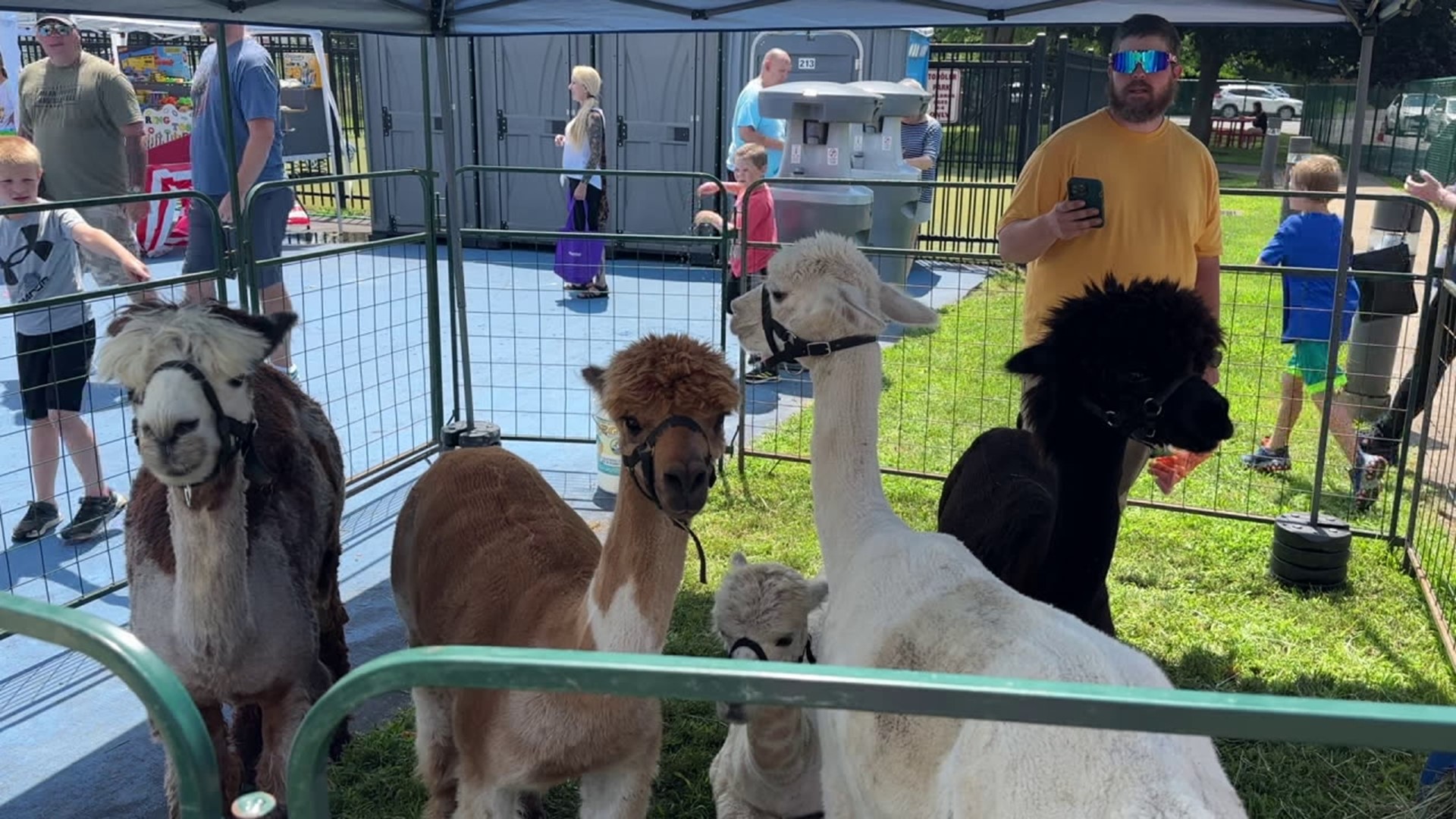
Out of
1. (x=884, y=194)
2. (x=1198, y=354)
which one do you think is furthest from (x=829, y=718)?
(x=884, y=194)

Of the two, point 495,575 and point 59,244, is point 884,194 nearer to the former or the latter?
point 59,244

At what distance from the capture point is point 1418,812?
330 cm

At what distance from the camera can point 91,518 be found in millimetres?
5152

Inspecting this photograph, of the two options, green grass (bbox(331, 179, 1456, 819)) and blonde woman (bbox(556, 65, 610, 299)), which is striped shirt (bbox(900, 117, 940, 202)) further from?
green grass (bbox(331, 179, 1456, 819))

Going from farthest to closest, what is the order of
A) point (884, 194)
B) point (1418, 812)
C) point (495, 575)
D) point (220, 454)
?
point (884, 194)
point (1418, 812)
point (495, 575)
point (220, 454)

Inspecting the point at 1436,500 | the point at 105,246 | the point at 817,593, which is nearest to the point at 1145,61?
the point at 817,593

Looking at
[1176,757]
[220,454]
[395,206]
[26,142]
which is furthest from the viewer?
[395,206]

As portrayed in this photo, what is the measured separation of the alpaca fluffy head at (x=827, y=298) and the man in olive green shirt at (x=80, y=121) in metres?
4.92

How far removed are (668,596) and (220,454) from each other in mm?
1240

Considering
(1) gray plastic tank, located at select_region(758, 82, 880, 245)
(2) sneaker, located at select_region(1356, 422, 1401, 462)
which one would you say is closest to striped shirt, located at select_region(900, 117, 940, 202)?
(1) gray plastic tank, located at select_region(758, 82, 880, 245)

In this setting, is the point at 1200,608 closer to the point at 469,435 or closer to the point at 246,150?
the point at 469,435

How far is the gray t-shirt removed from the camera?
5023 mm

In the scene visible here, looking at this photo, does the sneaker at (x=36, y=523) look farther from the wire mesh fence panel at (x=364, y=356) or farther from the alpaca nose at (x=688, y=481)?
the alpaca nose at (x=688, y=481)

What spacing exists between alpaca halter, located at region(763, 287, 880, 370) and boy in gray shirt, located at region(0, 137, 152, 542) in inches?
137
